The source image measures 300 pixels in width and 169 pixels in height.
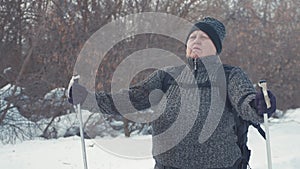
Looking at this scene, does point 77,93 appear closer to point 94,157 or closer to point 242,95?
point 242,95

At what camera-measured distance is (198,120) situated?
238cm

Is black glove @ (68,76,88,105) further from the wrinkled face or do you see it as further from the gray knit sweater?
the wrinkled face

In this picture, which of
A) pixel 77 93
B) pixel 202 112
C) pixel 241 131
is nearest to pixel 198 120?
pixel 202 112

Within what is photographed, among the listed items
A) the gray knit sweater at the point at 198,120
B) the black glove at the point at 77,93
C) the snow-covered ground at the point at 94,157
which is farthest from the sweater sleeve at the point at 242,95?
the snow-covered ground at the point at 94,157

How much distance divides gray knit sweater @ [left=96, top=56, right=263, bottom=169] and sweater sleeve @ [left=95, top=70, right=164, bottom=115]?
0.09 m

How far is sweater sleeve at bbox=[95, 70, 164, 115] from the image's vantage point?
2605 millimetres

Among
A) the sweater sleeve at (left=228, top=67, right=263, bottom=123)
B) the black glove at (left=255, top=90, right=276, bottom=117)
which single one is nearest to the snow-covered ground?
the sweater sleeve at (left=228, top=67, right=263, bottom=123)

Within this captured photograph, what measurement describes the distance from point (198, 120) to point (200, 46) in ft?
1.41

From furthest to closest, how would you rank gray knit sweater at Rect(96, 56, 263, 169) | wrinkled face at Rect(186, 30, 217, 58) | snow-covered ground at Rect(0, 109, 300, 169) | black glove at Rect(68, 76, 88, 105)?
snow-covered ground at Rect(0, 109, 300, 169)
black glove at Rect(68, 76, 88, 105)
wrinkled face at Rect(186, 30, 217, 58)
gray knit sweater at Rect(96, 56, 263, 169)

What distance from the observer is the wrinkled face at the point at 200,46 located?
2.52 metres

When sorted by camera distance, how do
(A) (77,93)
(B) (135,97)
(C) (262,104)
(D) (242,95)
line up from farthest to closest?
1. (A) (77,93)
2. (B) (135,97)
3. (D) (242,95)
4. (C) (262,104)

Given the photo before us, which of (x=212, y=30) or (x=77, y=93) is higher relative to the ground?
(x=212, y=30)

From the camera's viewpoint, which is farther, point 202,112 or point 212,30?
point 212,30

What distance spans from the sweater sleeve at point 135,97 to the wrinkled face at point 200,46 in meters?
0.22
